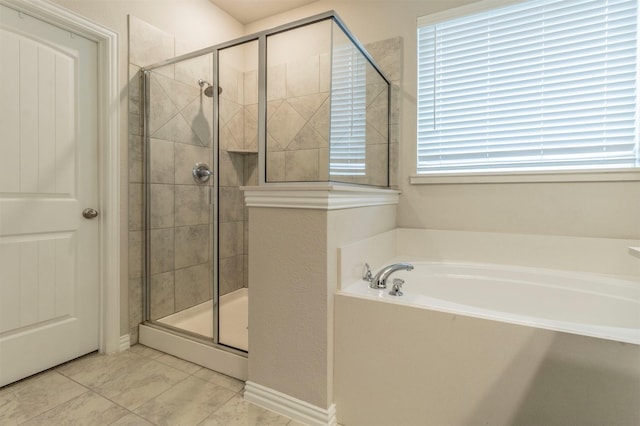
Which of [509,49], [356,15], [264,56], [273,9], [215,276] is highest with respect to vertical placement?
[273,9]

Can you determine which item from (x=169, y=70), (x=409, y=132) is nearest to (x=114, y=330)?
(x=169, y=70)

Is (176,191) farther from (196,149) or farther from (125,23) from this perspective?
(125,23)

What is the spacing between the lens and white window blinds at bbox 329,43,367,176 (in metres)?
1.68

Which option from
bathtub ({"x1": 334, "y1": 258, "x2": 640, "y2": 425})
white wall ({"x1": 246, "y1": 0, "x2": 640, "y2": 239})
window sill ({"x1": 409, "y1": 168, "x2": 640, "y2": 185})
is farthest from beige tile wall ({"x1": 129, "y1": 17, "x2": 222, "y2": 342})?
window sill ({"x1": 409, "y1": 168, "x2": 640, "y2": 185})

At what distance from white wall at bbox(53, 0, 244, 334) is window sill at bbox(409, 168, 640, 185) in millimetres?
1862

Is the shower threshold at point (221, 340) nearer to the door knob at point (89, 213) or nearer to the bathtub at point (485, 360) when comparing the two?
the bathtub at point (485, 360)

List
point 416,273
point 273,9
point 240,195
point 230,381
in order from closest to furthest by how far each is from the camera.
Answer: point 230,381 < point 416,273 < point 240,195 < point 273,9

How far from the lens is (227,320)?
6.01 ft

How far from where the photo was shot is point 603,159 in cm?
169

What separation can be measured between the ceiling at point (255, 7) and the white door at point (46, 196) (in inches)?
48.2

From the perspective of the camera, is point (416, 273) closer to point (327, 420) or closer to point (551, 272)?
point (551, 272)

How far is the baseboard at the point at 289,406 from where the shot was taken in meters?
1.29

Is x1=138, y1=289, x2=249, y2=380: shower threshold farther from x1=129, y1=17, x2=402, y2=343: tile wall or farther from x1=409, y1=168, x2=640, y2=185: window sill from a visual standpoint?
x1=409, y1=168, x2=640, y2=185: window sill

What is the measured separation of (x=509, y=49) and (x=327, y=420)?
2213mm
